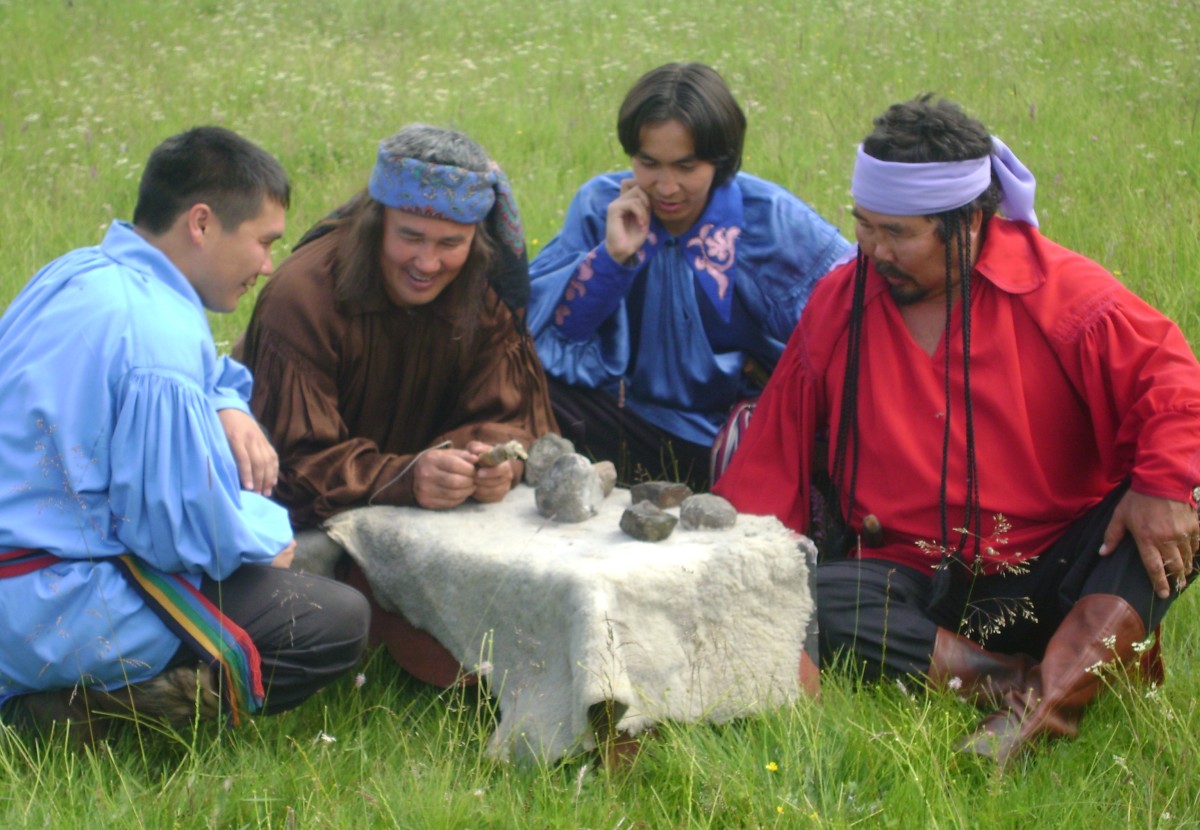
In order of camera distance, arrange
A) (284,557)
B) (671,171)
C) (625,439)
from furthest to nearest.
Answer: (625,439) → (671,171) → (284,557)

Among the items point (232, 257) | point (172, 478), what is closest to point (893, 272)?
point (232, 257)

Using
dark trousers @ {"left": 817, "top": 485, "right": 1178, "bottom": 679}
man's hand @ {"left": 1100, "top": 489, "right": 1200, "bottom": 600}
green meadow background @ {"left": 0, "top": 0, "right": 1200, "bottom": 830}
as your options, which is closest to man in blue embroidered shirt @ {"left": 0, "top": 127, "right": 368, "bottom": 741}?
green meadow background @ {"left": 0, "top": 0, "right": 1200, "bottom": 830}

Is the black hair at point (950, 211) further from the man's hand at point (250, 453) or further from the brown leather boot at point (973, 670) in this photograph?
the man's hand at point (250, 453)

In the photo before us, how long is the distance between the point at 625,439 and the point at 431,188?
1.48m

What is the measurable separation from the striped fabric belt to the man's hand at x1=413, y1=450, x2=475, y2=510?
77 centimetres

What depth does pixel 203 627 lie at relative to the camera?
10.4 ft

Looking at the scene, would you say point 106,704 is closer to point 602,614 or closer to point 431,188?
point 602,614

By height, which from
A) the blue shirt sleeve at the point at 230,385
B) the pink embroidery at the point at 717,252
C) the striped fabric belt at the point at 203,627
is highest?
the pink embroidery at the point at 717,252

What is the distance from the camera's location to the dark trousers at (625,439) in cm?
498

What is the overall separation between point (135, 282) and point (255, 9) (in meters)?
9.68

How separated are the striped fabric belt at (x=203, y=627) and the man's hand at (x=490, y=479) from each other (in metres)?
0.88

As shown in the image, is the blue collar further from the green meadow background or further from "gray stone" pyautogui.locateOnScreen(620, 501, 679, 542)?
the green meadow background

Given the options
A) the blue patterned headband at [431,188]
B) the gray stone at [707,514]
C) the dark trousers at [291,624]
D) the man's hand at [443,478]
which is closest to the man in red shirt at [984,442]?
the gray stone at [707,514]

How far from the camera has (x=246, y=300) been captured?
641 cm
